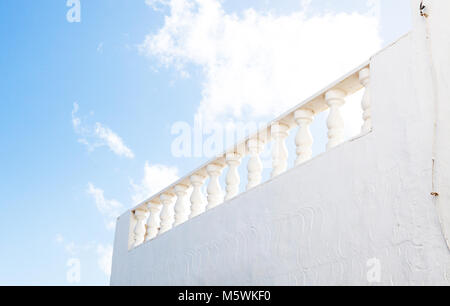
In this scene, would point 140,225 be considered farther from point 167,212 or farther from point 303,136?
point 303,136

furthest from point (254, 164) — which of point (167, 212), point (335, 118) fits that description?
point (167, 212)

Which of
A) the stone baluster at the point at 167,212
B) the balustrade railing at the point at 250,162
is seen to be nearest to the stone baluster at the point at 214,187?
the balustrade railing at the point at 250,162

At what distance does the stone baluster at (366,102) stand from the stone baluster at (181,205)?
215 cm

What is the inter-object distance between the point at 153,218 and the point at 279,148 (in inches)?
76.6

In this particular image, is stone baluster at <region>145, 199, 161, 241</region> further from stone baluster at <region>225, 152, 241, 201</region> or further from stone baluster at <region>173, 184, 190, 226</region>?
stone baluster at <region>225, 152, 241, 201</region>

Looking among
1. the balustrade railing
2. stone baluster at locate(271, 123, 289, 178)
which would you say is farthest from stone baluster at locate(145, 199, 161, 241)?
stone baluster at locate(271, 123, 289, 178)

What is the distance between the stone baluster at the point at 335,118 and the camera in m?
3.39

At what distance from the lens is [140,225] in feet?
18.3

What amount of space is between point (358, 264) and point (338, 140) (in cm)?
79

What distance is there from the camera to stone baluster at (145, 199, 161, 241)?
5363mm

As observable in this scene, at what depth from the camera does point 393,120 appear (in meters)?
2.91
